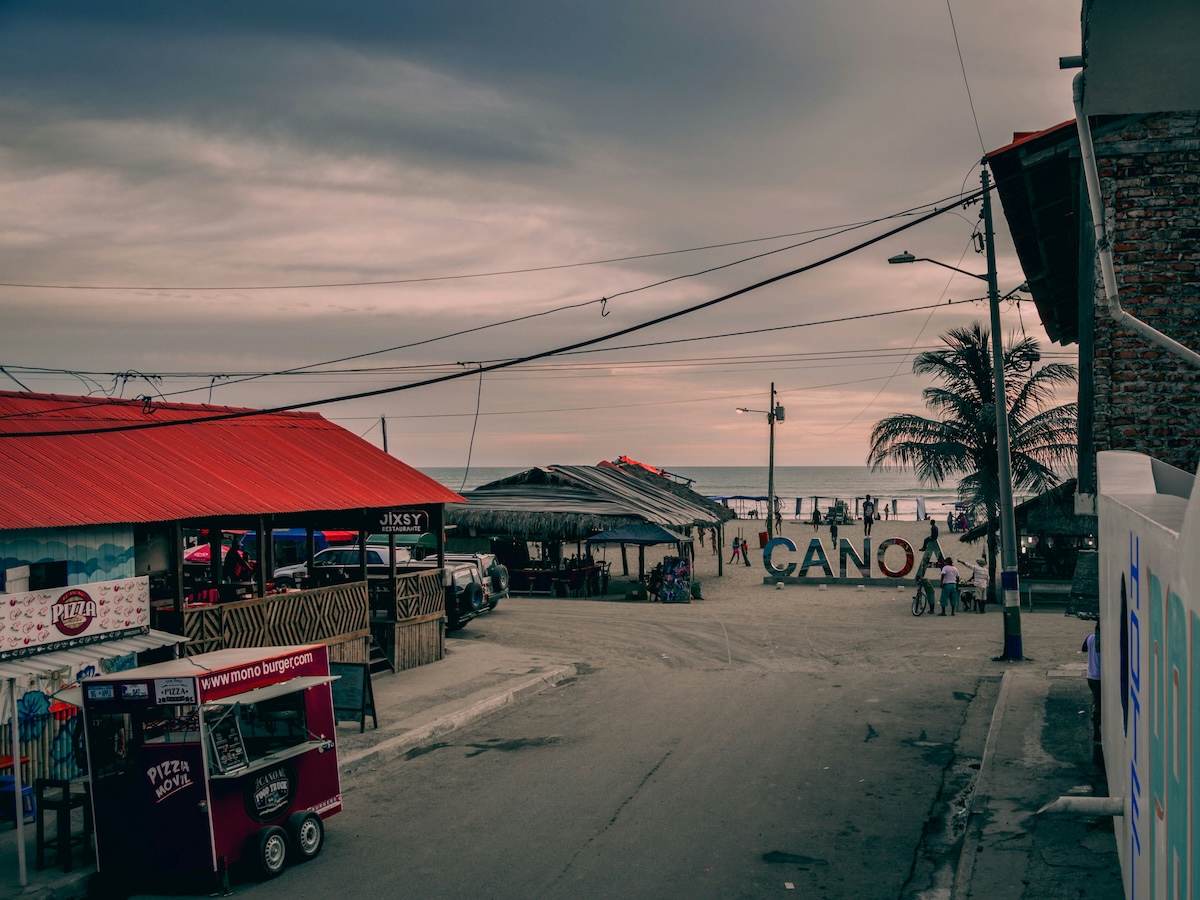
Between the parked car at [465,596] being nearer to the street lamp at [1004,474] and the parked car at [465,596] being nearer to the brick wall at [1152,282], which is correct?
the street lamp at [1004,474]

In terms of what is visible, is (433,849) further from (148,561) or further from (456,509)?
(456,509)

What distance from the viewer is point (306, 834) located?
1019 cm

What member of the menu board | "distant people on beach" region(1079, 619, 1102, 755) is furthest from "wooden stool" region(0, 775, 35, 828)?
"distant people on beach" region(1079, 619, 1102, 755)

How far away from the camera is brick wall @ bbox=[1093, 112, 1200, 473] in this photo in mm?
11805

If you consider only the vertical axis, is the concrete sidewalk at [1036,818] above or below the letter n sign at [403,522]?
below

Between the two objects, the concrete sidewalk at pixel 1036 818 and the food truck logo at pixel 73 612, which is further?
the food truck logo at pixel 73 612

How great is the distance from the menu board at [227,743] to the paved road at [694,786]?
1203 millimetres

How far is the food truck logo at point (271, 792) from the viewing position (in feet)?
32.0

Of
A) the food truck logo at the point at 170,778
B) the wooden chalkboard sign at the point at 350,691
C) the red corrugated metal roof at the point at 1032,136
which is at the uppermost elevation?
the red corrugated metal roof at the point at 1032,136

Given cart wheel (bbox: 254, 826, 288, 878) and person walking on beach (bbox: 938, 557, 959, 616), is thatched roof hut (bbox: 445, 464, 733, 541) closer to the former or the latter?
person walking on beach (bbox: 938, 557, 959, 616)

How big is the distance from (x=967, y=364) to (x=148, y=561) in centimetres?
2452

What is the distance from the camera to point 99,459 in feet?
51.8

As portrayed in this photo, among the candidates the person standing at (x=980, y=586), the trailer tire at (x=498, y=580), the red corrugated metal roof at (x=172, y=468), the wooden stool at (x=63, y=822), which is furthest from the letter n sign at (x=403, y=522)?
the person standing at (x=980, y=586)

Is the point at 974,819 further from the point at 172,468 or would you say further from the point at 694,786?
the point at 172,468
